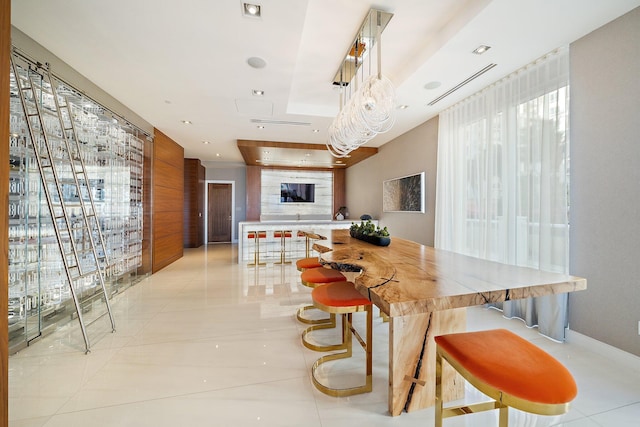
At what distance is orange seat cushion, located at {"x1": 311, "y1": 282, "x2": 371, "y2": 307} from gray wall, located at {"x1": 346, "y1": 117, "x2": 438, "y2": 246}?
2847 millimetres

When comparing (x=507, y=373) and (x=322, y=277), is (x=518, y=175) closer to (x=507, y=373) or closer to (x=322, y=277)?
(x=322, y=277)

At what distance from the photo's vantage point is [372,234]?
Answer: 7.94 feet

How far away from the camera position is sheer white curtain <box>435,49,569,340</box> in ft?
7.38

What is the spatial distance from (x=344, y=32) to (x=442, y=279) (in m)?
2.31

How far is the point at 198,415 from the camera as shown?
140cm

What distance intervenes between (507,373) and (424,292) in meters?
0.34

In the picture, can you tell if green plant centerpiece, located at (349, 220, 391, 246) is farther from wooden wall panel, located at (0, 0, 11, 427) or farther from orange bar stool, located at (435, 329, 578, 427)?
wooden wall panel, located at (0, 0, 11, 427)

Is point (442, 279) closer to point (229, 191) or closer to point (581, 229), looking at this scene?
point (581, 229)

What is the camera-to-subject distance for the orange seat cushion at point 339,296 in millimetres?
1522

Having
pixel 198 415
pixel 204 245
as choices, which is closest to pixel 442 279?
pixel 198 415

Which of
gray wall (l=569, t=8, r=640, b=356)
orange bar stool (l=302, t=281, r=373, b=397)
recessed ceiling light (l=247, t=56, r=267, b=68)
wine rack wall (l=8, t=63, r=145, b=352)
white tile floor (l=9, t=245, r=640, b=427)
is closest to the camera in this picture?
white tile floor (l=9, t=245, r=640, b=427)

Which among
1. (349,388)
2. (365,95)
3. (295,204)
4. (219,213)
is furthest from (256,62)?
(219,213)

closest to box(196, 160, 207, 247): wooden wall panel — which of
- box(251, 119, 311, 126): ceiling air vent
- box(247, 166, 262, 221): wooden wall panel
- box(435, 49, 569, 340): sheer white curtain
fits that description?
box(247, 166, 262, 221): wooden wall panel

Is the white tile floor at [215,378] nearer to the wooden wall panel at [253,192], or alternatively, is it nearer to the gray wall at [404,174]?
the gray wall at [404,174]
